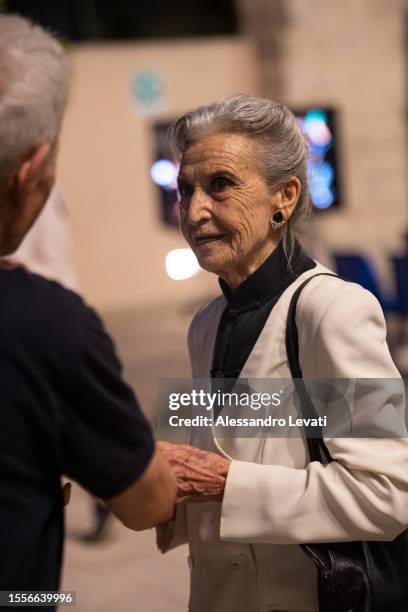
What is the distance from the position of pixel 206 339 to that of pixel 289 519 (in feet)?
1.49

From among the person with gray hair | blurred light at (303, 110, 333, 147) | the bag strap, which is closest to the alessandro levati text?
the bag strap

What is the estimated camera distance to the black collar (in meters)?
1.96

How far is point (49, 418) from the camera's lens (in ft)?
4.32

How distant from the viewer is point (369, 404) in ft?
5.78

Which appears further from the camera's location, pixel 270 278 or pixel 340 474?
pixel 270 278

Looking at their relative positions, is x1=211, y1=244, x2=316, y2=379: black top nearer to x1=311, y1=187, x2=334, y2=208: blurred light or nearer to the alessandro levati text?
the alessandro levati text

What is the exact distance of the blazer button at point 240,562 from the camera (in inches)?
74.2

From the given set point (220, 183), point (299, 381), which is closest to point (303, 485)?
point (299, 381)

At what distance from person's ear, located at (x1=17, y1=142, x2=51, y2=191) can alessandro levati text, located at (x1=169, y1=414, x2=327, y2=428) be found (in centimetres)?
71

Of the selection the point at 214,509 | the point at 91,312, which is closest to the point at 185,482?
the point at 214,509

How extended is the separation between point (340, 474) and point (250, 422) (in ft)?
0.69

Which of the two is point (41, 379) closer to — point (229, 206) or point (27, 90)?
point (27, 90)

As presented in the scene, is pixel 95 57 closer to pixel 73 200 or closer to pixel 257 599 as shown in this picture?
pixel 73 200

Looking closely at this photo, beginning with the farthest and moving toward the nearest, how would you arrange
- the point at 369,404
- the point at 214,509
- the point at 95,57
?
1. the point at 95,57
2. the point at 214,509
3. the point at 369,404
